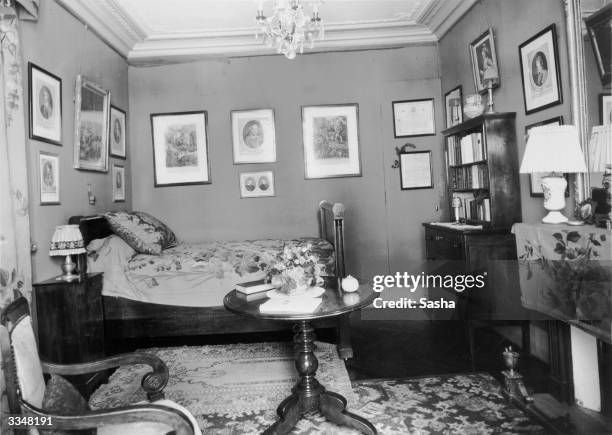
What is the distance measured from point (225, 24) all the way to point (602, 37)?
11.6ft

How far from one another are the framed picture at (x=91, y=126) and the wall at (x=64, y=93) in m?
0.05

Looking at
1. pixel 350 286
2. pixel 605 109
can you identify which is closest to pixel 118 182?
pixel 350 286

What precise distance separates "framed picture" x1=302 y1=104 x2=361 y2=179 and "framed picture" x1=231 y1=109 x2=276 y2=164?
420 mm

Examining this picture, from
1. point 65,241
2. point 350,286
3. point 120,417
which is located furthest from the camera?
point 65,241

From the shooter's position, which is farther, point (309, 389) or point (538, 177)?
point (538, 177)

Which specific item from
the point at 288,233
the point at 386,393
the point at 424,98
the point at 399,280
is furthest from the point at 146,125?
the point at 386,393

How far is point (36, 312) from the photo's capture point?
2.77 meters

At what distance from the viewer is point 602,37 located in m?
2.24

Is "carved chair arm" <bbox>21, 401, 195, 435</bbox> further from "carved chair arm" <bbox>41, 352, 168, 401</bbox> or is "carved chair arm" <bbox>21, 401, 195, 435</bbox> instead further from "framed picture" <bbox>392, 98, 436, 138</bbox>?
"framed picture" <bbox>392, 98, 436, 138</bbox>

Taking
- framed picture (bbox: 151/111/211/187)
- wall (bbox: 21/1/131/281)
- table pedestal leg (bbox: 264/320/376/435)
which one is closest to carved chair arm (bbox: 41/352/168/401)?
table pedestal leg (bbox: 264/320/376/435)

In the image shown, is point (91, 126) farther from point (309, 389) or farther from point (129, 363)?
point (309, 389)

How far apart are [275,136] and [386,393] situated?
10.9ft

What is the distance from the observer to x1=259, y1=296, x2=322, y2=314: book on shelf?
6.70 ft

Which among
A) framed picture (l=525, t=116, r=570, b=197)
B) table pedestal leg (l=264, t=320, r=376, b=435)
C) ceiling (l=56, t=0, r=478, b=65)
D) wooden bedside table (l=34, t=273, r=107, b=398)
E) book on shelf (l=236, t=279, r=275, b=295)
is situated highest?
ceiling (l=56, t=0, r=478, b=65)
